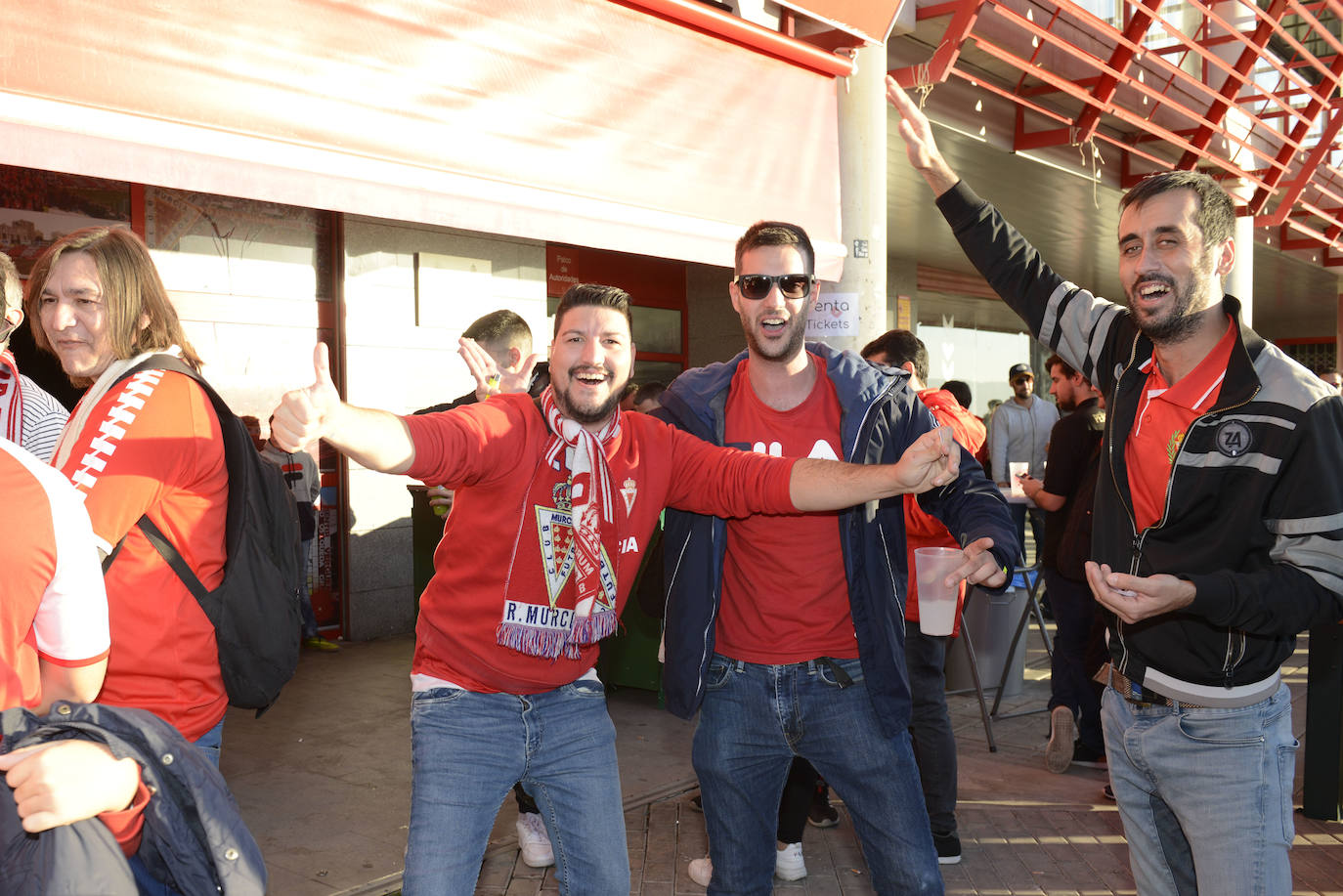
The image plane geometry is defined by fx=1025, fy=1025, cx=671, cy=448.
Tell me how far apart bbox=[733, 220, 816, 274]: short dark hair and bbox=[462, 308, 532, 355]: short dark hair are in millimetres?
1789

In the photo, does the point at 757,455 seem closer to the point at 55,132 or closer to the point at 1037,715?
the point at 55,132

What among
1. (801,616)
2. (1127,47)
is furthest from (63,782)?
(1127,47)

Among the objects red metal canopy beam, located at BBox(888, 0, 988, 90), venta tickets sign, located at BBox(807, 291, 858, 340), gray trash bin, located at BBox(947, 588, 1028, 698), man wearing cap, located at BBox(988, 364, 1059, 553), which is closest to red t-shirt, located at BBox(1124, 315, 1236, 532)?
venta tickets sign, located at BBox(807, 291, 858, 340)

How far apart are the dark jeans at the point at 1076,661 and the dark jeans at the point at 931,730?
5.08ft

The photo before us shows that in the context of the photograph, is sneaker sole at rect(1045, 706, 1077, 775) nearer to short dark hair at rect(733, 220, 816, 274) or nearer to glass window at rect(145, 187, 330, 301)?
short dark hair at rect(733, 220, 816, 274)

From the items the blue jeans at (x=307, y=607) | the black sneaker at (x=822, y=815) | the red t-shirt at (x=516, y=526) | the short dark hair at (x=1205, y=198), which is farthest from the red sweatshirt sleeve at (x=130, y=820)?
the blue jeans at (x=307, y=607)

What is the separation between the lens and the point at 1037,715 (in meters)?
6.42

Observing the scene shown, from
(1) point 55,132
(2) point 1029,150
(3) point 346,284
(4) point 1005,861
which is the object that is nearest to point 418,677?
(1) point 55,132

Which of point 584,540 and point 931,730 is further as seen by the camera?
point 931,730

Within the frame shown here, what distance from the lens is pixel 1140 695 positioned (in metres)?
2.52

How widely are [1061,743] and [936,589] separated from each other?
9.54 ft

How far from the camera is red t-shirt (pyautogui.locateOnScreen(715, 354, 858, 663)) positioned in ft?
9.26

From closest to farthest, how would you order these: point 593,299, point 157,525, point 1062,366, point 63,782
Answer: point 63,782 → point 157,525 → point 593,299 → point 1062,366

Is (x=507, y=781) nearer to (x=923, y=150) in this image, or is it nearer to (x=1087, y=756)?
(x=923, y=150)
